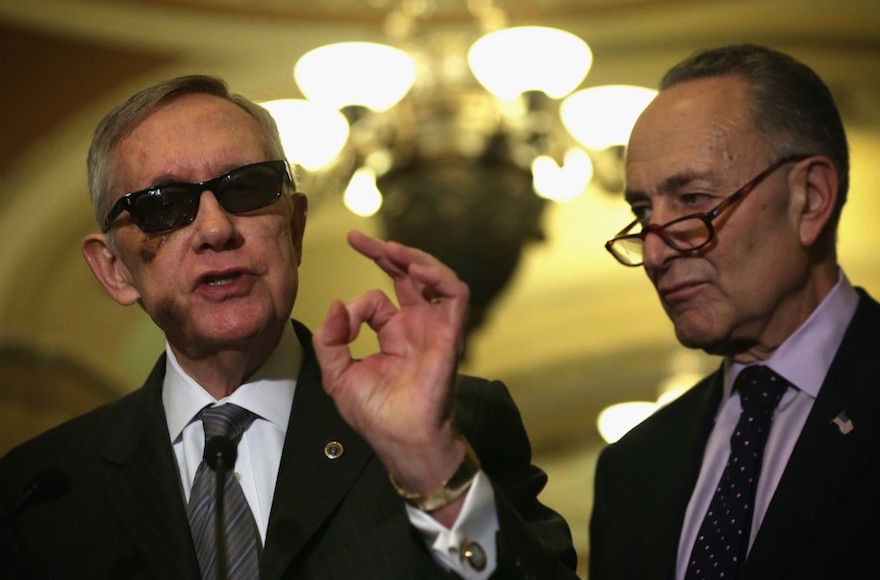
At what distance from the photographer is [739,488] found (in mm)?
2223

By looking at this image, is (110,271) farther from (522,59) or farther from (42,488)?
(522,59)

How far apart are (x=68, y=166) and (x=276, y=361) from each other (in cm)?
544

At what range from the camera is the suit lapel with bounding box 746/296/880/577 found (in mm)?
2088

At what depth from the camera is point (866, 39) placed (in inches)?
269

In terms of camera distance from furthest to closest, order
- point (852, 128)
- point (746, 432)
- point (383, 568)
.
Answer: point (852, 128)
point (746, 432)
point (383, 568)

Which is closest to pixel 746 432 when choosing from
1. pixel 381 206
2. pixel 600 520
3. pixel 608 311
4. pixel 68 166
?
pixel 600 520

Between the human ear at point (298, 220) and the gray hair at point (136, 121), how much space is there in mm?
73

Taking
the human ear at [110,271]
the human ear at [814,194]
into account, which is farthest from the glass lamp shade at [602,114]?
the human ear at [110,271]

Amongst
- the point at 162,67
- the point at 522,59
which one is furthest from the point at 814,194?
the point at 162,67

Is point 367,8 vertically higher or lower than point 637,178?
higher

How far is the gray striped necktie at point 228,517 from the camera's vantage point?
1.90 metres

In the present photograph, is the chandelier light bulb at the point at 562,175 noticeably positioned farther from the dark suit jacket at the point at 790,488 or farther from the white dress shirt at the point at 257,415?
the white dress shirt at the point at 257,415

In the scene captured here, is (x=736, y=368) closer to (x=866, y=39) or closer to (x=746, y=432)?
(x=746, y=432)

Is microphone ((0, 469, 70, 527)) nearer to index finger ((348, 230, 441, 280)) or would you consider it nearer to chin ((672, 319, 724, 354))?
index finger ((348, 230, 441, 280))
